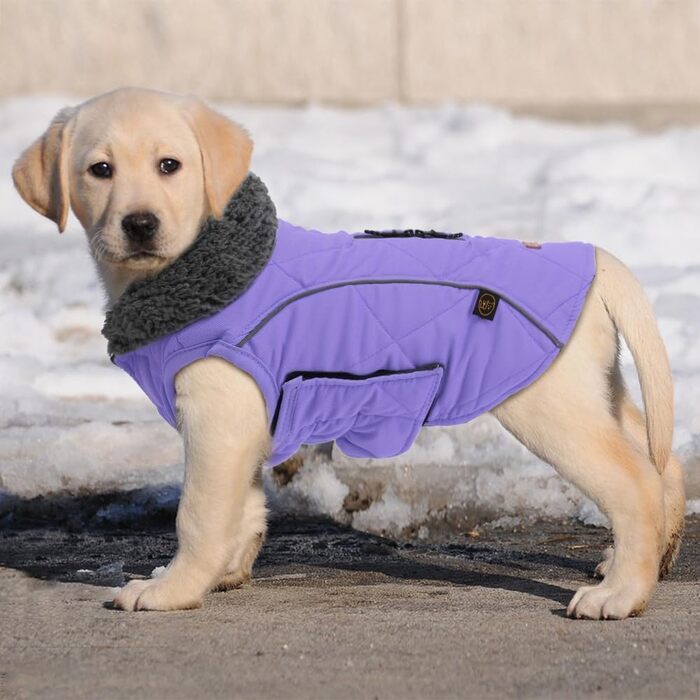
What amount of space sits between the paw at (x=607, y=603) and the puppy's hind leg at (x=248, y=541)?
3.58ft

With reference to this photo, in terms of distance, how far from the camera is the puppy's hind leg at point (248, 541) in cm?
452

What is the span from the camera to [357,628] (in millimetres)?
3812

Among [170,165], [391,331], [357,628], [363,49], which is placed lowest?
[357,628]

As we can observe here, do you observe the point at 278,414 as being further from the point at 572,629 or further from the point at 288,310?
the point at 572,629

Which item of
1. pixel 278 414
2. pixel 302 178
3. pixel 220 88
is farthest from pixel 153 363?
pixel 220 88

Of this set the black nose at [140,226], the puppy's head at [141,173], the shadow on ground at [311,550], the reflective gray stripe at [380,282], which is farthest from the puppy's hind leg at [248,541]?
the black nose at [140,226]

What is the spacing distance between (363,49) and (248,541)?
759cm

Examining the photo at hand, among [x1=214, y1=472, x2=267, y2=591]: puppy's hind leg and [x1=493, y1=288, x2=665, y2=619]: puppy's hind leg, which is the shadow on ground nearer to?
[x1=214, y1=472, x2=267, y2=591]: puppy's hind leg

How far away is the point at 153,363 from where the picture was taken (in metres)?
4.22

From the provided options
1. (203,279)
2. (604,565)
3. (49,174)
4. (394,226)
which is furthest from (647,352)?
(394,226)

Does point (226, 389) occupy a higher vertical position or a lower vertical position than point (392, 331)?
lower

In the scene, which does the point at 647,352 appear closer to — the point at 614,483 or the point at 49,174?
the point at 614,483

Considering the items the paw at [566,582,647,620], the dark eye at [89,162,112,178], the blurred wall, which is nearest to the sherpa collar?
the dark eye at [89,162,112,178]

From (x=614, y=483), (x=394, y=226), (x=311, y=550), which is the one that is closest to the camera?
(x=614, y=483)
